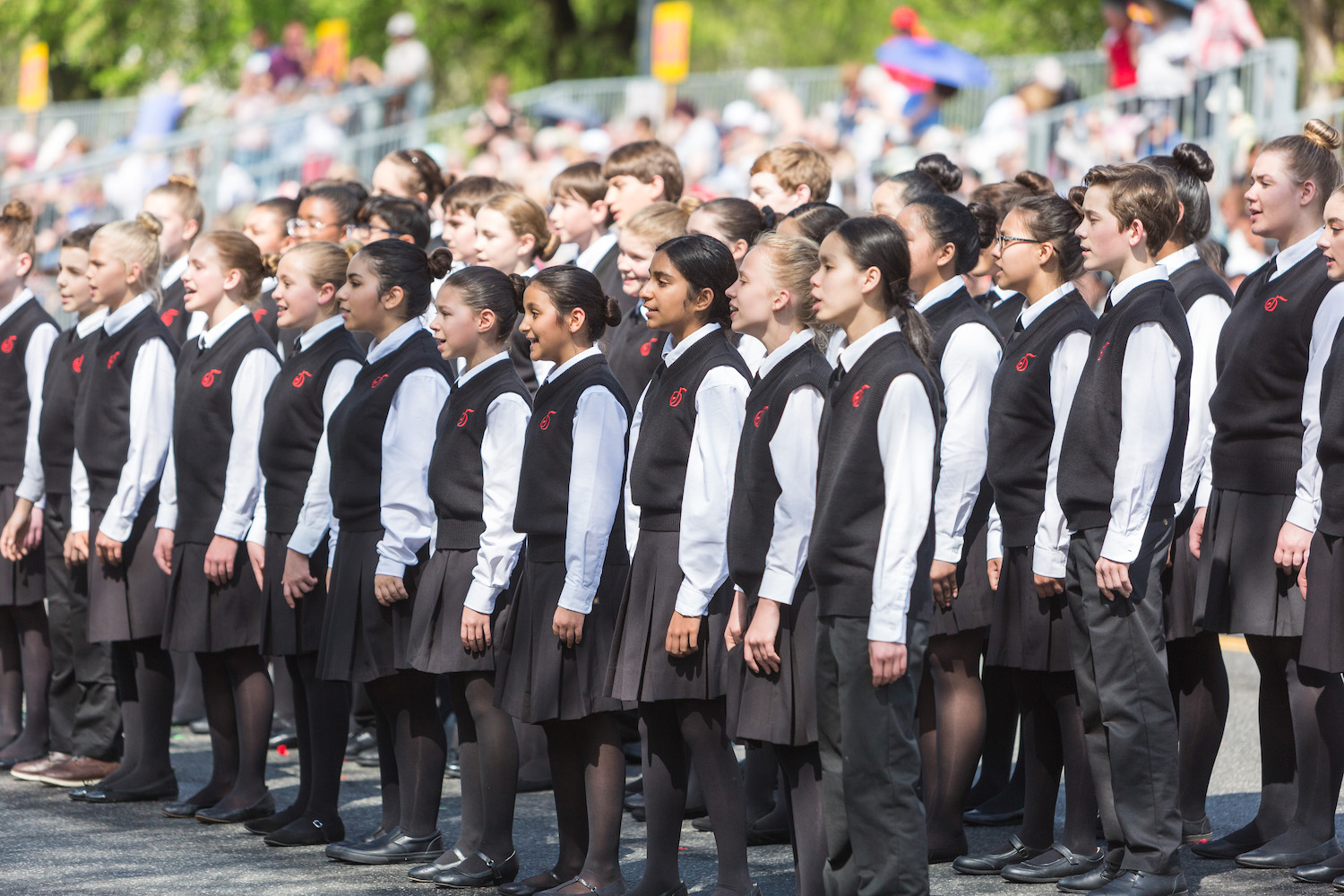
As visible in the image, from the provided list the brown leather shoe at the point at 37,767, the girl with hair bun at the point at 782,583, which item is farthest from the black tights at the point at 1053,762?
the brown leather shoe at the point at 37,767

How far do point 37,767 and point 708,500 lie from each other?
348 centimetres

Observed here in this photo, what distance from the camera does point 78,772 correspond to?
6770 millimetres

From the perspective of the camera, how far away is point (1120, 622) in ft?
16.4

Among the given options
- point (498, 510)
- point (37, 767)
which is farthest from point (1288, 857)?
point (37, 767)

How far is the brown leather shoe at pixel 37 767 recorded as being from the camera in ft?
22.2

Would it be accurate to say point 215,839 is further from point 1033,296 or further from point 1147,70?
point 1147,70

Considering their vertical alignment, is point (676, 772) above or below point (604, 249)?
below

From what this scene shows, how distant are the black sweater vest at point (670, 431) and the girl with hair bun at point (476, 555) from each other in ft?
1.62

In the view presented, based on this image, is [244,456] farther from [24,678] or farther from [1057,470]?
[1057,470]

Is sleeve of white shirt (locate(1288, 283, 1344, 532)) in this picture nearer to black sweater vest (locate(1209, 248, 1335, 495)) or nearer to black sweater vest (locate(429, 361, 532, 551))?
black sweater vest (locate(1209, 248, 1335, 495))

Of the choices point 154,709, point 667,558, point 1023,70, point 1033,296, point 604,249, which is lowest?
point 154,709

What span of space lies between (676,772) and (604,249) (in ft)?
9.61

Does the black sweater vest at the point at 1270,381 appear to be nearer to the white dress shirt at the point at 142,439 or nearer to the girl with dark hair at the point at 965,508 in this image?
the girl with dark hair at the point at 965,508

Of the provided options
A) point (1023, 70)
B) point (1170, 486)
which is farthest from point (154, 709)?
point (1023, 70)
